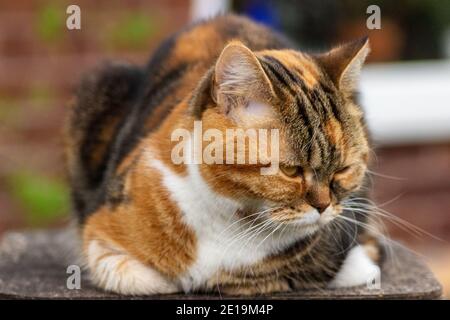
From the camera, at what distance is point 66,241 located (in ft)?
11.0

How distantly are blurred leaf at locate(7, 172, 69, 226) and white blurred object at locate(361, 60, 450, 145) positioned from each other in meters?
1.70

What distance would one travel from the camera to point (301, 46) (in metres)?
4.67

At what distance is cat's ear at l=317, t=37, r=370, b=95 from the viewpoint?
2.43 metres

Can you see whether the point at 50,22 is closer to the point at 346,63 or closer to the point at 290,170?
the point at 346,63

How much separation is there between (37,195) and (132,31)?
0.90 m

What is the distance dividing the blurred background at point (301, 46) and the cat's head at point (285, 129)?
1574 mm

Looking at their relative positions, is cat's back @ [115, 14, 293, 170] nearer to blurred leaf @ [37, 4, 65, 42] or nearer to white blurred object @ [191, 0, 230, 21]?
blurred leaf @ [37, 4, 65, 42]

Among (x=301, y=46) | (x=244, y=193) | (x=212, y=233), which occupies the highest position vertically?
(x=301, y=46)

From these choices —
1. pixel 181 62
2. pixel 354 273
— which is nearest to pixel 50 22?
pixel 181 62

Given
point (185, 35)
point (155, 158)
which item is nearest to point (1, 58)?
point (185, 35)

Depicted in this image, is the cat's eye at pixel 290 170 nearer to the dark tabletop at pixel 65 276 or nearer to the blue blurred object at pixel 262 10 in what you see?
the dark tabletop at pixel 65 276

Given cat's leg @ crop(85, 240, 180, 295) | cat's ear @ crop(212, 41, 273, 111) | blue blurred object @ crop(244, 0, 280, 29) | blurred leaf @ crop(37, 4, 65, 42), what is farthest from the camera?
blue blurred object @ crop(244, 0, 280, 29)

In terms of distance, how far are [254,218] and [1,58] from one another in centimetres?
243

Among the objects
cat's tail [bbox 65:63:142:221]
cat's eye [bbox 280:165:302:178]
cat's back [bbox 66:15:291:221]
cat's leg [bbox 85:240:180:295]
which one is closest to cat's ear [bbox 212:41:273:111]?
cat's eye [bbox 280:165:302:178]
